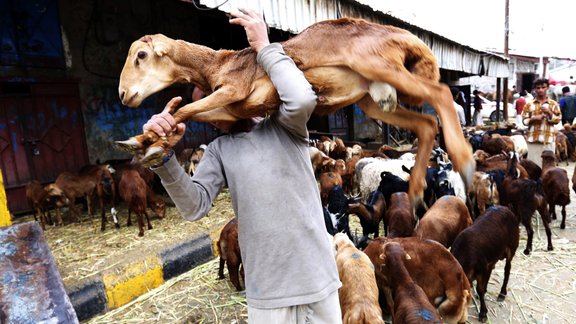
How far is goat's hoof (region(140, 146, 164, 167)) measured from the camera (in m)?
1.69

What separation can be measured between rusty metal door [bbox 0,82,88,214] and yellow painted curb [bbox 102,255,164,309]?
468 cm

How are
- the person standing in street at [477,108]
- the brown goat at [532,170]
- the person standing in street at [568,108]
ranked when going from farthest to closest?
the person standing in street at [477,108], the person standing in street at [568,108], the brown goat at [532,170]

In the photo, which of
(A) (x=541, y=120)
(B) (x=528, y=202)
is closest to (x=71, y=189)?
(B) (x=528, y=202)

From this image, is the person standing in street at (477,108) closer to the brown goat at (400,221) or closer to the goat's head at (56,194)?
the brown goat at (400,221)

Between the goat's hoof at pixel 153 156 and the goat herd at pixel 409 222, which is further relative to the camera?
the goat herd at pixel 409 222

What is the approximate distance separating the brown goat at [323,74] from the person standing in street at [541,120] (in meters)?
7.81

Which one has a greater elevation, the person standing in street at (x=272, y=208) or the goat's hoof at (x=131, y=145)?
the goat's hoof at (x=131, y=145)

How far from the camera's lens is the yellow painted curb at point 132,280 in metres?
4.70

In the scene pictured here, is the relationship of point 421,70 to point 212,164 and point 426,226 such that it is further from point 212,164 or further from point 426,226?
point 426,226

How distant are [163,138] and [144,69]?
495 mm

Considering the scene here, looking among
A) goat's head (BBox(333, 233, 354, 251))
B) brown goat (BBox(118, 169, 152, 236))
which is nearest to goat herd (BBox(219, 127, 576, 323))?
goat's head (BBox(333, 233, 354, 251))

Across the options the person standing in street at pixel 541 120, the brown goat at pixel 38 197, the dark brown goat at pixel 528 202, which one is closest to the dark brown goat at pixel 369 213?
the dark brown goat at pixel 528 202

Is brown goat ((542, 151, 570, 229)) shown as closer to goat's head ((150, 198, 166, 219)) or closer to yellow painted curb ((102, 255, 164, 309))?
yellow painted curb ((102, 255, 164, 309))

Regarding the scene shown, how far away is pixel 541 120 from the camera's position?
8734 mm
